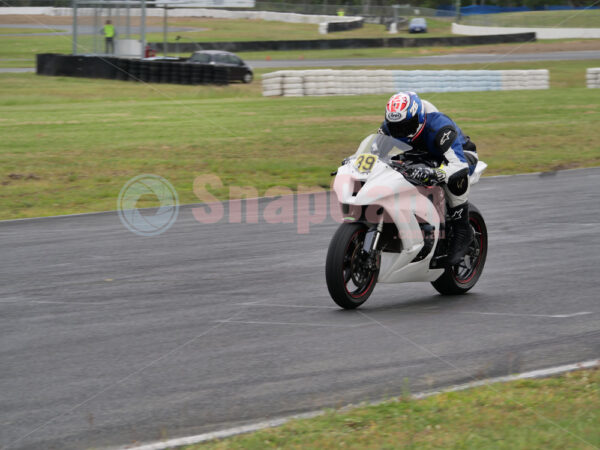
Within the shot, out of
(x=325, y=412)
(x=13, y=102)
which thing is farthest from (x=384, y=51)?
(x=325, y=412)

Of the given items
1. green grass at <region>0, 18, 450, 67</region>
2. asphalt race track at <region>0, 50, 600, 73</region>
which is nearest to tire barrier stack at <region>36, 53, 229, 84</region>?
green grass at <region>0, 18, 450, 67</region>

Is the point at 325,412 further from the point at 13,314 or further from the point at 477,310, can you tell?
the point at 13,314

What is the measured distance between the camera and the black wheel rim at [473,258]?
754 centimetres

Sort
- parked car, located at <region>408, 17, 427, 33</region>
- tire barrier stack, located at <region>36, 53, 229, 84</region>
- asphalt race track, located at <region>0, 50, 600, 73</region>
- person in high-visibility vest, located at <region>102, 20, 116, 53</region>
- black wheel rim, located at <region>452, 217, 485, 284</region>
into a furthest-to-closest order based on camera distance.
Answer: parked car, located at <region>408, 17, 427, 33</region>
asphalt race track, located at <region>0, 50, 600, 73</region>
person in high-visibility vest, located at <region>102, 20, 116, 53</region>
tire barrier stack, located at <region>36, 53, 229, 84</region>
black wheel rim, located at <region>452, 217, 485, 284</region>

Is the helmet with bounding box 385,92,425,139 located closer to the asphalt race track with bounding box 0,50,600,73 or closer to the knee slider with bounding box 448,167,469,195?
the knee slider with bounding box 448,167,469,195

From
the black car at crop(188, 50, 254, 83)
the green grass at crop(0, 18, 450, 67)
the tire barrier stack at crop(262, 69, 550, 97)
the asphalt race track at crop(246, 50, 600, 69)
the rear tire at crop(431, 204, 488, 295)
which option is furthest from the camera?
the green grass at crop(0, 18, 450, 67)

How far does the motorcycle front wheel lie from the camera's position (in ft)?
20.6

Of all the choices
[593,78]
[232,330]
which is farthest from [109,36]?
[232,330]

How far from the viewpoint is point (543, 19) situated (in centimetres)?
7012

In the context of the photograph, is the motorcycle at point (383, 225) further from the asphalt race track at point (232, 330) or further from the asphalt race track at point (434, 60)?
the asphalt race track at point (434, 60)

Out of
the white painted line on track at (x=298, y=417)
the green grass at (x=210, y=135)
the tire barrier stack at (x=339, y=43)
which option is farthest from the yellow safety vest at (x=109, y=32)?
the white painted line on track at (x=298, y=417)

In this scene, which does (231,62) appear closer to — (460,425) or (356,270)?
(356,270)

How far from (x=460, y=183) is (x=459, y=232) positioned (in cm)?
46

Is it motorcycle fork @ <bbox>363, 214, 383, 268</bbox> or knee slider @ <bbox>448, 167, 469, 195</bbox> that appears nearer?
motorcycle fork @ <bbox>363, 214, 383, 268</bbox>
